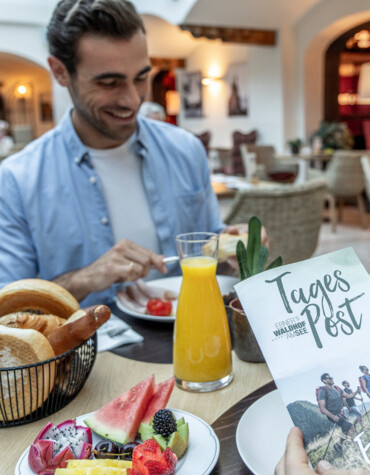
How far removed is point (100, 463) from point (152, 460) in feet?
0.21

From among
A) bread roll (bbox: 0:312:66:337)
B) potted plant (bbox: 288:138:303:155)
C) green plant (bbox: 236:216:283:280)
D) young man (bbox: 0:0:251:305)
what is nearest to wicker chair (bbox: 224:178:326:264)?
young man (bbox: 0:0:251:305)

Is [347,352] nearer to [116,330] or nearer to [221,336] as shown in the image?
[221,336]

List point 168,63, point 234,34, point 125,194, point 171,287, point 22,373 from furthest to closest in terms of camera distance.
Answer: point 168,63 < point 234,34 < point 125,194 < point 171,287 < point 22,373

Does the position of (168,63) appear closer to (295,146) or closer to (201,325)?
(295,146)

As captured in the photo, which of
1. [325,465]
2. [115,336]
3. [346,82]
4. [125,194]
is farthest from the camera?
[346,82]

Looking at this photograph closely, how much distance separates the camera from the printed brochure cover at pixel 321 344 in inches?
20.5

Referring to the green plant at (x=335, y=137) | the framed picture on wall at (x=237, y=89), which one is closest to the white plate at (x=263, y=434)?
the green plant at (x=335, y=137)

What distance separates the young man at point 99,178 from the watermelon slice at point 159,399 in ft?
1.51

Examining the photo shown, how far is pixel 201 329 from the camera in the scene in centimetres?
84

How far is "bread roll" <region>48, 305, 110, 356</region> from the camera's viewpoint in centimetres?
78

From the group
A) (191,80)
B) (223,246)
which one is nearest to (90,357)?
(223,246)

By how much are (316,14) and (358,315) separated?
857 cm

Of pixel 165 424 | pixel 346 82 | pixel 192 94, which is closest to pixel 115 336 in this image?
pixel 165 424

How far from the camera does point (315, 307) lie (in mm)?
579
